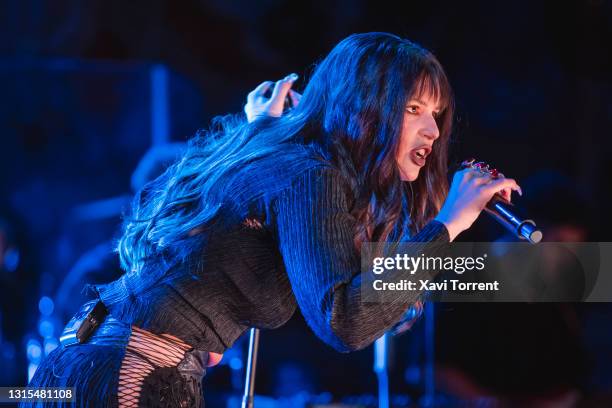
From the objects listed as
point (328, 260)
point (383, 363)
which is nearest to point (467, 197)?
point (328, 260)

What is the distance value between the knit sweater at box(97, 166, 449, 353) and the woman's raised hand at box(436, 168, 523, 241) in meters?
0.03

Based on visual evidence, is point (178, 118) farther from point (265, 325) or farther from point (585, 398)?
point (265, 325)

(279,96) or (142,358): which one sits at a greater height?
(279,96)

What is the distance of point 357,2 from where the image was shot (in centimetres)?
375

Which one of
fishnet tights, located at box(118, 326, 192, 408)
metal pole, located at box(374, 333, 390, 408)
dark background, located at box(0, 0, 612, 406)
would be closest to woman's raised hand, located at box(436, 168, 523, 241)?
fishnet tights, located at box(118, 326, 192, 408)

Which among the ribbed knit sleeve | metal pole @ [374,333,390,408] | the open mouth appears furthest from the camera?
metal pole @ [374,333,390,408]

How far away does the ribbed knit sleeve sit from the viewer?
1026mm

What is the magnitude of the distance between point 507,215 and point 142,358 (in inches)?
23.3

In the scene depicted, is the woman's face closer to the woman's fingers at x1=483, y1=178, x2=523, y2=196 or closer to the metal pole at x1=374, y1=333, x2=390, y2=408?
the woman's fingers at x1=483, y1=178, x2=523, y2=196

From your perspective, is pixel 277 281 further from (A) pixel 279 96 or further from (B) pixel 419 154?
(A) pixel 279 96

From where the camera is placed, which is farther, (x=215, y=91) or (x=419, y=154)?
(x=215, y=91)

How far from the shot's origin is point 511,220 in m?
1.20

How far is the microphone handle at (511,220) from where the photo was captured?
117 centimetres

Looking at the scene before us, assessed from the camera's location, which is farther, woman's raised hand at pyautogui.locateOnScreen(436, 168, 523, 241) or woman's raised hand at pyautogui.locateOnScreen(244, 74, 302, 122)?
woman's raised hand at pyautogui.locateOnScreen(244, 74, 302, 122)
